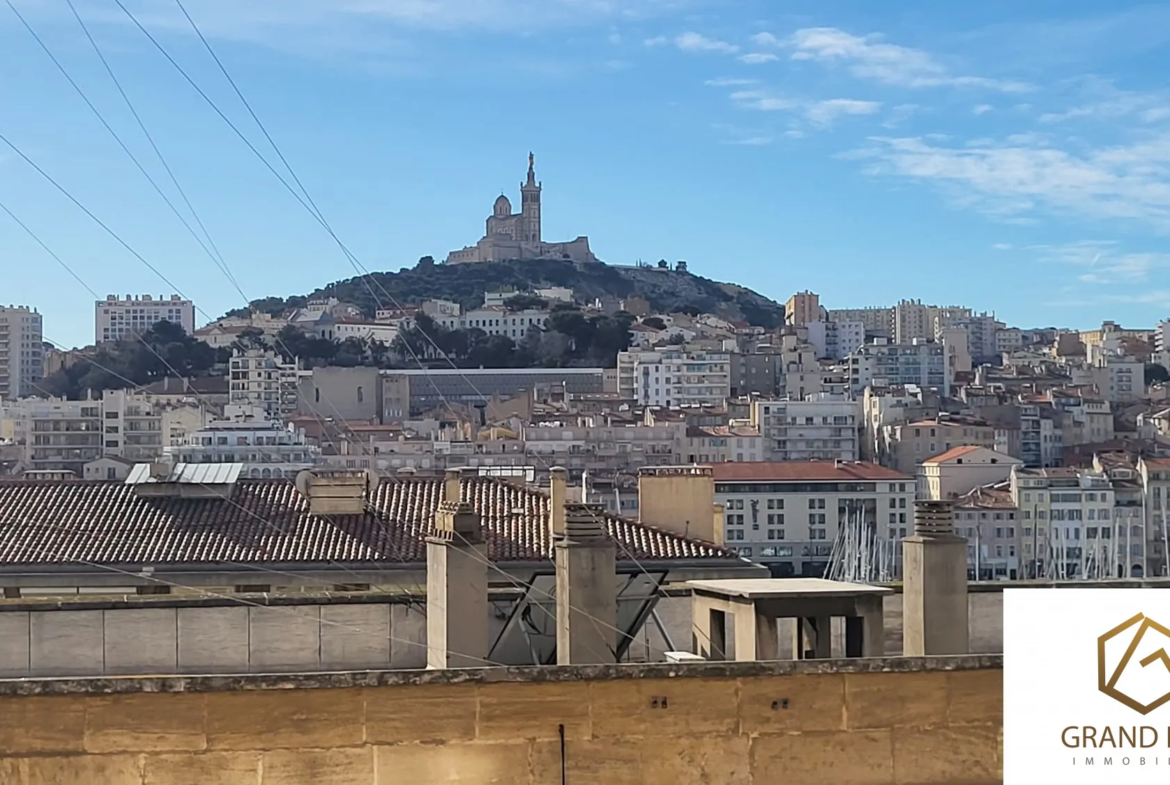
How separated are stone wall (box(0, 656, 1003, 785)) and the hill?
469ft

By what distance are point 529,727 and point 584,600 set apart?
1.93 meters

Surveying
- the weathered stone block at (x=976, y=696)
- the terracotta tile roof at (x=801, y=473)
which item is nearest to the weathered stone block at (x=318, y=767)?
the weathered stone block at (x=976, y=696)

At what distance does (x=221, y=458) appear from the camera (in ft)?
238

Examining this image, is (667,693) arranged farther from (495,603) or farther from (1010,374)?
(1010,374)

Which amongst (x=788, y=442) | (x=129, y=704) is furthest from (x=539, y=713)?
(x=788, y=442)

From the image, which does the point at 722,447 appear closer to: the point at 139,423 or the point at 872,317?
the point at 139,423

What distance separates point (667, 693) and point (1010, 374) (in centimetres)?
10985

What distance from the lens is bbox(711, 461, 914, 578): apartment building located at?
2491 inches

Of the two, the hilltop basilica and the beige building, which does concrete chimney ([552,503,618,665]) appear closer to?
the beige building

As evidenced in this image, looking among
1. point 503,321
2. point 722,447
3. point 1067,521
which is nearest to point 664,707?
point 1067,521

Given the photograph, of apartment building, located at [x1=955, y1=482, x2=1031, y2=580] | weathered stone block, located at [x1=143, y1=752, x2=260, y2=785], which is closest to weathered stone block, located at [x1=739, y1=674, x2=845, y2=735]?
weathered stone block, located at [x1=143, y1=752, x2=260, y2=785]

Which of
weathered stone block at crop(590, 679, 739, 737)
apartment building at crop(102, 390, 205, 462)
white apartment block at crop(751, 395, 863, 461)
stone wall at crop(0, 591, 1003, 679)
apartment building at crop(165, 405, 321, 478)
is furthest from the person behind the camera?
white apartment block at crop(751, 395, 863, 461)

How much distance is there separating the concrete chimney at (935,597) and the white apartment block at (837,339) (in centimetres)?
12294

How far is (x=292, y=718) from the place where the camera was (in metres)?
5.07
